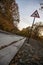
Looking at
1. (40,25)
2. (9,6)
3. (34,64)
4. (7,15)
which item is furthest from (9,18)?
(34,64)

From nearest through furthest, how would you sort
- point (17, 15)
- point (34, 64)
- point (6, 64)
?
point (6, 64)
point (34, 64)
point (17, 15)

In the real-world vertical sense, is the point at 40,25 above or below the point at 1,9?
below

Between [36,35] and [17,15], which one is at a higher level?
[17,15]

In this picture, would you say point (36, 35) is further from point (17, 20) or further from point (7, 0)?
point (7, 0)

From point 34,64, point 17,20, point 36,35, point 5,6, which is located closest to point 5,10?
point 5,6

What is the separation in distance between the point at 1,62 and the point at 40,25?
3369cm

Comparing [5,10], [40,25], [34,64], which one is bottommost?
[34,64]

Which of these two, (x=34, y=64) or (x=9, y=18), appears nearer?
(x=34, y=64)

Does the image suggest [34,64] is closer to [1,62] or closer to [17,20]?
[1,62]

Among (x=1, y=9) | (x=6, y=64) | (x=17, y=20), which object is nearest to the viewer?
(x=6, y=64)

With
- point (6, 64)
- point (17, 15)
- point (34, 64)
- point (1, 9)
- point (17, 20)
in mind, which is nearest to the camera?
point (6, 64)

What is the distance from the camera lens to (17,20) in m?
33.1

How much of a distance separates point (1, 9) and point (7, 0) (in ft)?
6.46

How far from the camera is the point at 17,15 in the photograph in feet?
118
